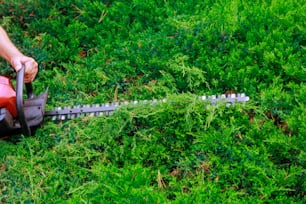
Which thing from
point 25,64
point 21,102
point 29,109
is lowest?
point 29,109

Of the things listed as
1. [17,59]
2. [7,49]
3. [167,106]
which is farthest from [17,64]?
[167,106]

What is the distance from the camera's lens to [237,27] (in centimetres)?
363

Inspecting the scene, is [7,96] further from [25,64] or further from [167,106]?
[167,106]

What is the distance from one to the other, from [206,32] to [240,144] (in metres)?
1.04

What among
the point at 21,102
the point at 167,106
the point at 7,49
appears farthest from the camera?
the point at 7,49

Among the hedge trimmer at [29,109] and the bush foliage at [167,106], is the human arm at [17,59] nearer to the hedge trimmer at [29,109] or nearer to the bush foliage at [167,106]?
the hedge trimmer at [29,109]

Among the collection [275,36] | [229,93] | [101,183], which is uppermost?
[275,36]

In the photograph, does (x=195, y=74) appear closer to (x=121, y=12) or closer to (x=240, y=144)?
(x=240, y=144)

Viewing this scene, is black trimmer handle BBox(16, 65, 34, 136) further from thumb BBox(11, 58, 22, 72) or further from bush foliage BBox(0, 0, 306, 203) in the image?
bush foliage BBox(0, 0, 306, 203)

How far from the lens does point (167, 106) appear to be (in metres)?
3.14

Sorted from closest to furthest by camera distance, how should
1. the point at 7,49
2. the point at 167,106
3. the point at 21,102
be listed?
the point at 21,102
the point at 167,106
the point at 7,49

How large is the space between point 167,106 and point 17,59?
100cm

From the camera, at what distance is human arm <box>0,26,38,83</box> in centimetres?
321

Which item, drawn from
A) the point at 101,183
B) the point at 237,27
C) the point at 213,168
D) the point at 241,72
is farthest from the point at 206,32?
the point at 101,183
